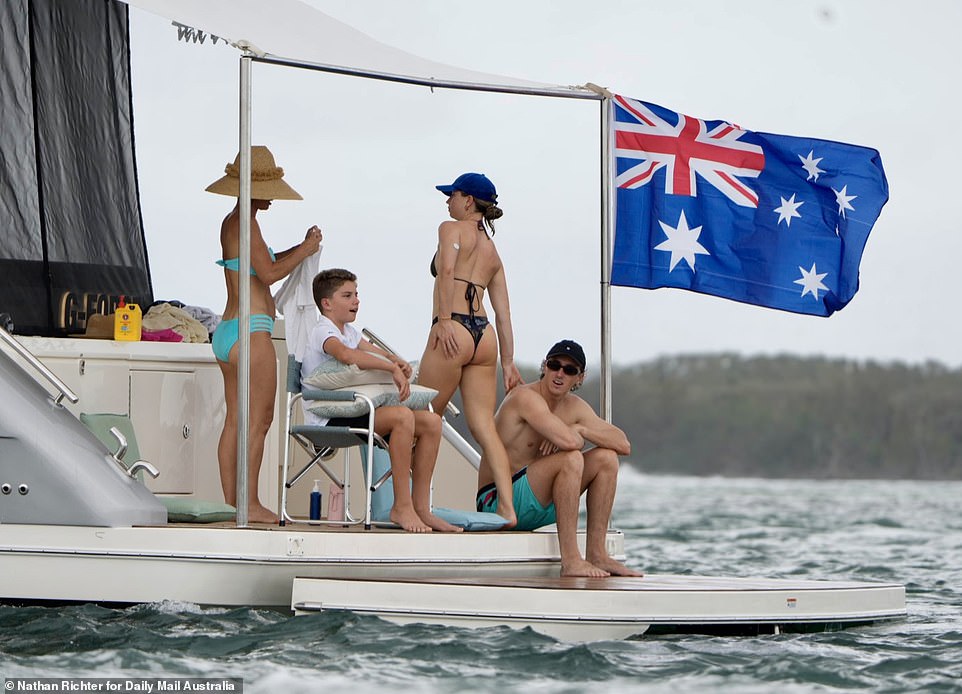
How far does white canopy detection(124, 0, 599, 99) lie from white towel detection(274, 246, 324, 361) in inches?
34.2

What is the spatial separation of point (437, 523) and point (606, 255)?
152 cm

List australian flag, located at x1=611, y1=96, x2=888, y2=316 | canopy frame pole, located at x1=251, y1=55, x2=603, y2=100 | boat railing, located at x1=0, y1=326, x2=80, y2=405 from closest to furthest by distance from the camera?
canopy frame pole, located at x1=251, y1=55, x2=603, y2=100 < boat railing, located at x1=0, y1=326, x2=80, y2=405 < australian flag, located at x1=611, y1=96, x2=888, y2=316

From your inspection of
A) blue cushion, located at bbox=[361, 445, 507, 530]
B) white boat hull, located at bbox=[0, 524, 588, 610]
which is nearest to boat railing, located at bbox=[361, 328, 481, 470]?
blue cushion, located at bbox=[361, 445, 507, 530]

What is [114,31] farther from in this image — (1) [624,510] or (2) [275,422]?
(1) [624,510]

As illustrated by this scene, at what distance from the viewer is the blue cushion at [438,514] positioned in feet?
22.6

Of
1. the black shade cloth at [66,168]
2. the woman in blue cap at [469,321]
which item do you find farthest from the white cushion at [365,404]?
the black shade cloth at [66,168]

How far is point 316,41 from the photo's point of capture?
727cm

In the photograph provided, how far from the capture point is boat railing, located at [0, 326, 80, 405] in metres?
6.32

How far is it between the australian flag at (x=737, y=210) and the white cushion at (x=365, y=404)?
1.28 meters

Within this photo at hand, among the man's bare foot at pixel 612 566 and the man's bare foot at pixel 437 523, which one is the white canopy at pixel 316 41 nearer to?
the man's bare foot at pixel 437 523

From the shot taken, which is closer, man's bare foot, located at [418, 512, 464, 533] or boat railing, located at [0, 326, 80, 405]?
boat railing, located at [0, 326, 80, 405]

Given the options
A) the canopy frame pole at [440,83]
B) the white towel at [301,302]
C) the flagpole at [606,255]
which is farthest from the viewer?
the flagpole at [606,255]

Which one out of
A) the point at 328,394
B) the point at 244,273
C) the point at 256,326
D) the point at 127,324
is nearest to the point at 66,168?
the point at 127,324

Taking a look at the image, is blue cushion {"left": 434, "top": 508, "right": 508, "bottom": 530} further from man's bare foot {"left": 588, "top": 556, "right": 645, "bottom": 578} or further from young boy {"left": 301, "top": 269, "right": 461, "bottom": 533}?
man's bare foot {"left": 588, "top": 556, "right": 645, "bottom": 578}
